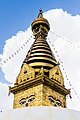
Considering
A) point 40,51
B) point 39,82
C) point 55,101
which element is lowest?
point 55,101

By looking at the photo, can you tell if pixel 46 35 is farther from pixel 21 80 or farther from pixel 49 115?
pixel 49 115

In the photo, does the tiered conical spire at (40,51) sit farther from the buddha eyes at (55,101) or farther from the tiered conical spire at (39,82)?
the buddha eyes at (55,101)

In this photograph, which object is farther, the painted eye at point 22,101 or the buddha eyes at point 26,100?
the painted eye at point 22,101

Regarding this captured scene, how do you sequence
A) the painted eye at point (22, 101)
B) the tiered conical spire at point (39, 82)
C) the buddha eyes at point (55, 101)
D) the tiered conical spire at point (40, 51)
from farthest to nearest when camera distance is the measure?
the tiered conical spire at point (40, 51)
the painted eye at point (22, 101)
the buddha eyes at point (55, 101)
the tiered conical spire at point (39, 82)

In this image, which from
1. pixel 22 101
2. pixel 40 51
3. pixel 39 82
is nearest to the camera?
pixel 39 82

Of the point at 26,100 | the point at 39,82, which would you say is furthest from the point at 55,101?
the point at 26,100

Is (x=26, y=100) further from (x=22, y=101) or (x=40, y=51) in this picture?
(x=40, y=51)

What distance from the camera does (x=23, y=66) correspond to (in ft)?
124

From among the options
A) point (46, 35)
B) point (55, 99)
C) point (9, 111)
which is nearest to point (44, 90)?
point (55, 99)

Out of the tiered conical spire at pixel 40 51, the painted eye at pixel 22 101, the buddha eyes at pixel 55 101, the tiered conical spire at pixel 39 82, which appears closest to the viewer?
the tiered conical spire at pixel 39 82

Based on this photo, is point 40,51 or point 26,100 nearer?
point 26,100

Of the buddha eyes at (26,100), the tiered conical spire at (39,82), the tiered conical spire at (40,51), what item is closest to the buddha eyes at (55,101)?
the tiered conical spire at (39,82)

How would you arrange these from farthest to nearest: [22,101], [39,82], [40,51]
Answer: [40,51] < [22,101] < [39,82]

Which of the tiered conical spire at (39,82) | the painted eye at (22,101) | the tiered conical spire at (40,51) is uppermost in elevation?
the tiered conical spire at (40,51)
